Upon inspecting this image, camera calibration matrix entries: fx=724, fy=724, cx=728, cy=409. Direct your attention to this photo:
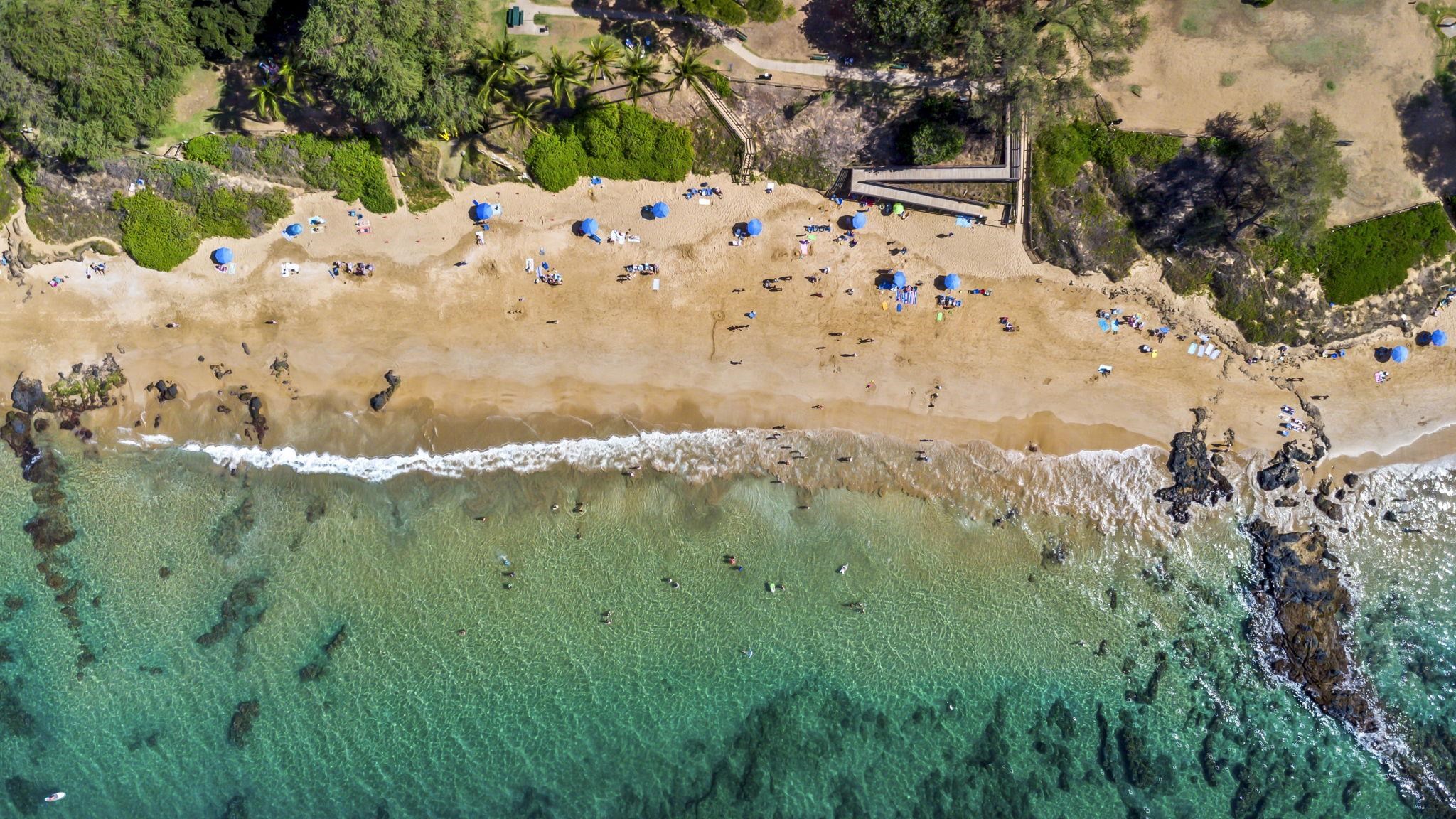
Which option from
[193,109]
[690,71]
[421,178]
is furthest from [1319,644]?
[193,109]

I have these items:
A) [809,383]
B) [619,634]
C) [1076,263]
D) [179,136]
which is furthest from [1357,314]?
[179,136]

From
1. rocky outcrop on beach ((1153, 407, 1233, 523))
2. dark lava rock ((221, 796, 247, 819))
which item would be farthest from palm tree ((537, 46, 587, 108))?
dark lava rock ((221, 796, 247, 819))

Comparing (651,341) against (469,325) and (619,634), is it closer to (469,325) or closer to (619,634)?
(469,325)

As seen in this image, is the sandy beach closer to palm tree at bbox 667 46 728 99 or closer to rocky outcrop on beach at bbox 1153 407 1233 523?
rocky outcrop on beach at bbox 1153 407 1233 523

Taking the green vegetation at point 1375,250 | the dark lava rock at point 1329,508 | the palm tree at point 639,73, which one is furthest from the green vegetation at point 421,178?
the dark lava rock at point 1329,508

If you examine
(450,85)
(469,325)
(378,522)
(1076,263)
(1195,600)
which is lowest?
(1195,600)

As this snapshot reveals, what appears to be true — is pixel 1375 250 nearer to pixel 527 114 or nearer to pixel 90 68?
pixel 527 114
